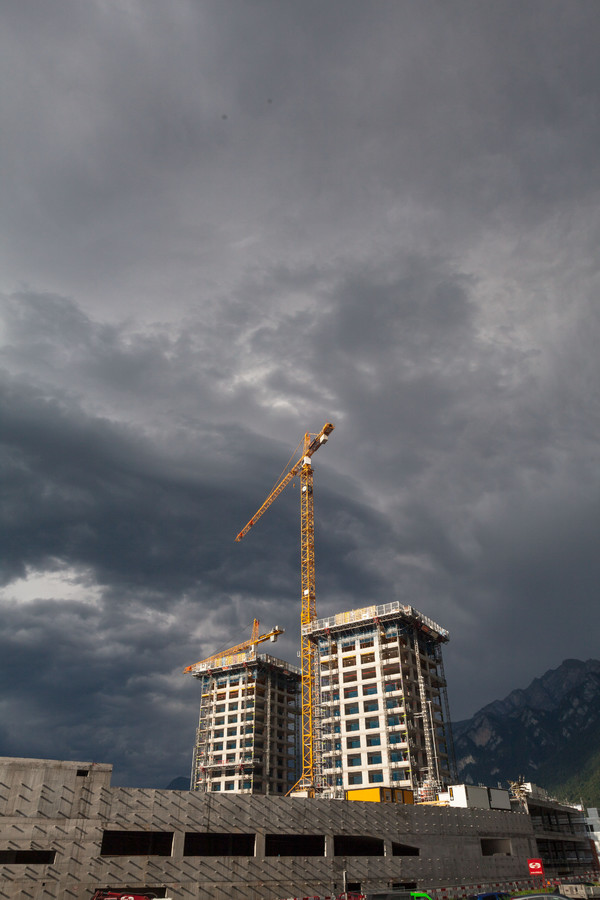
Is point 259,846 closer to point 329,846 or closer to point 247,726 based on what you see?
point 329,846

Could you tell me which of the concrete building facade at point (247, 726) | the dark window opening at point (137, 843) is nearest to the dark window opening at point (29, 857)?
the dark window opening at point (137, 843)

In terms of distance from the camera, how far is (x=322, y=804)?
170 feet

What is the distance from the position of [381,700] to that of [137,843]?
6818cm

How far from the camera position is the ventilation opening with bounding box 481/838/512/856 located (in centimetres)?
6756

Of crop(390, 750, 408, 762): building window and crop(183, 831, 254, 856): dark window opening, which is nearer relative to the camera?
crop(183, 831, 254, 856): dark window opening

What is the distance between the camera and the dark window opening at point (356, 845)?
51.9 m

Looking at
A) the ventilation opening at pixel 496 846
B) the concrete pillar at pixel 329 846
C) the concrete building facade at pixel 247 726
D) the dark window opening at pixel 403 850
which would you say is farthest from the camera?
the concrete building facade at pixel 247 726

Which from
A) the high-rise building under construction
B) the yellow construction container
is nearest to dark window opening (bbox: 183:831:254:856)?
the yellow construction container

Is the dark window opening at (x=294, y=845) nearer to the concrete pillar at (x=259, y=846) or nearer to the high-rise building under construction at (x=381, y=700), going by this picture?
the concrete pillar at (x=259, y=846)

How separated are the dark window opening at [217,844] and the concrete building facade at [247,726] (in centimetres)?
9334

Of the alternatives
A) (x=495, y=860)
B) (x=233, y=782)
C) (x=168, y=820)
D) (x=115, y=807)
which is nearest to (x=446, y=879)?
(x=495, y=860)

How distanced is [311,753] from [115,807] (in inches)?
3139

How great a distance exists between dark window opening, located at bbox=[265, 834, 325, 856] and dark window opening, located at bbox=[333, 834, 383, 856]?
5.57 ft

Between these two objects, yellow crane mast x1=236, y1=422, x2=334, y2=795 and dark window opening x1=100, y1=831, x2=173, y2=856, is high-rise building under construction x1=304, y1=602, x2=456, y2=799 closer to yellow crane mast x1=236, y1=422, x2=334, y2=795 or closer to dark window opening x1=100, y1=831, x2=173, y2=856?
yellow crane mast x1=236, y1=422, x2=334, y2=795
